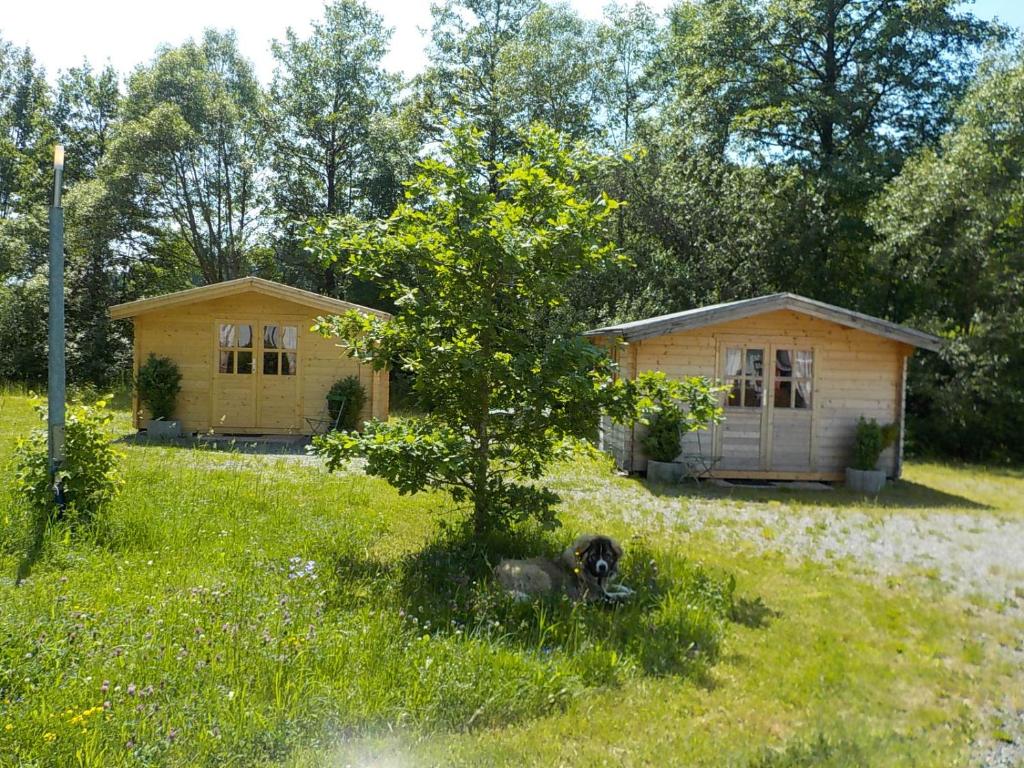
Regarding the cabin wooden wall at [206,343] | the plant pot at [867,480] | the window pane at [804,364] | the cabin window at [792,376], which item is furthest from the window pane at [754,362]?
the cabin wooden wall at [206,343]

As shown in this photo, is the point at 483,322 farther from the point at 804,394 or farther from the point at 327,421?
the point at 327,421

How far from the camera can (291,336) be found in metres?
13.8

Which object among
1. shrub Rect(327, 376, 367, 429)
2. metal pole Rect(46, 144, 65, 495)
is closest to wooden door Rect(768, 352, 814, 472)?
shrub Rect(327, 376, 367, 429)

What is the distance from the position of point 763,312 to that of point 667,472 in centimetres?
261

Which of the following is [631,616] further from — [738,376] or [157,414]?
[157,414]

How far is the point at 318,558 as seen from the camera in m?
5.32

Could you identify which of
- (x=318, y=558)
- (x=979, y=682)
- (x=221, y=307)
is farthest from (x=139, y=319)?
(x=979, y=682)

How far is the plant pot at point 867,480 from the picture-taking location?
10484 millimetres

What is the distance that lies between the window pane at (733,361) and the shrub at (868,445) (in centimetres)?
187

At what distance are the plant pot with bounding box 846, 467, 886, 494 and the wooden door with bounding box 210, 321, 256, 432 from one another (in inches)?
391

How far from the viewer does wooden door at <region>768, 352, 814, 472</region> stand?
36.0 ft

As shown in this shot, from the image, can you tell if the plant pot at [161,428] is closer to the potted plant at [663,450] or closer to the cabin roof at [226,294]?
the cabin roof at [226,294]

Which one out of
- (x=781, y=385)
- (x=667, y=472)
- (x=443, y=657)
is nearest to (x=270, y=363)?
(x=667, y=472)

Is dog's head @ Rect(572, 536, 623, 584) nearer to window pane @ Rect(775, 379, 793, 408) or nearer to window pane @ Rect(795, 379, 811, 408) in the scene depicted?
window pane @ Rect(775, 379, 793, 408)
